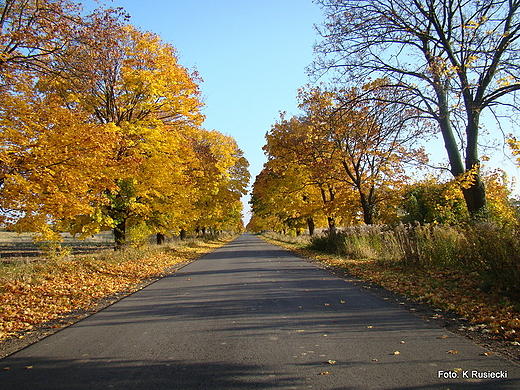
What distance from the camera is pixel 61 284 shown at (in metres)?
10.4

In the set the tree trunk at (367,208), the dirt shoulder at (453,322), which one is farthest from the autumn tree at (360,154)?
the dirt shoulder at (453,322)

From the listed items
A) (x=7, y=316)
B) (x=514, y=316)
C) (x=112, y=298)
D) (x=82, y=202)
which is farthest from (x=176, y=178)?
(x=514, y=316)

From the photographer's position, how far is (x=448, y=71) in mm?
11023

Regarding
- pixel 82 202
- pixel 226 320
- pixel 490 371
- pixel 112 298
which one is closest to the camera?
pixel 490 371

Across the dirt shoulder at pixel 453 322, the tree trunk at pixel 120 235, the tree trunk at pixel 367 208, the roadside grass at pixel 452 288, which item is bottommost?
the dirt shoulder at pixel 453 322

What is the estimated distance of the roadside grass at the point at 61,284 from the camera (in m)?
7.59

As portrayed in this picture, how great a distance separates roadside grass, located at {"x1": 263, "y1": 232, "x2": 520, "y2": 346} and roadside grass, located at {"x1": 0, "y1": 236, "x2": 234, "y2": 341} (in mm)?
7301

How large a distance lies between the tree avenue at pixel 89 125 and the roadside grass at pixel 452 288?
9060 mm

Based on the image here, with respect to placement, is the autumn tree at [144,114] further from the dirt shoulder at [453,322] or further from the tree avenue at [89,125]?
the dirt shoulder at [453,322]

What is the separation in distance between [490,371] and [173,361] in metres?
3.65

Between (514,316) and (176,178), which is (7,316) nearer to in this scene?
(514,316)

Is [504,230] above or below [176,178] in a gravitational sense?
below

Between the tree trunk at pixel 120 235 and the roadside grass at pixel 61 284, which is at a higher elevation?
the tree trunk at pixel 120 235

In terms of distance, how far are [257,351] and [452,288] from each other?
565cm
